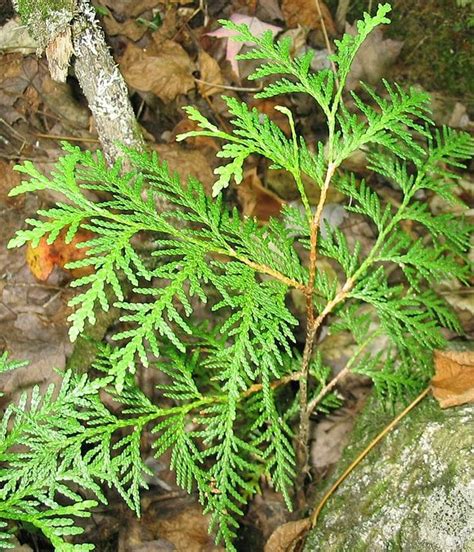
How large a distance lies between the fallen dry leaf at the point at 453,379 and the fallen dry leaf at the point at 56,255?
71.8 inches

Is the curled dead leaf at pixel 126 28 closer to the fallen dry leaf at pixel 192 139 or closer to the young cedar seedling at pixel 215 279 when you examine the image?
the fallen dry leaf at pixel 192 139

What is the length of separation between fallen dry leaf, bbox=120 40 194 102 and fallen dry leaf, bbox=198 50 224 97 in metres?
0.08

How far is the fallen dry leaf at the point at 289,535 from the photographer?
8.32ft

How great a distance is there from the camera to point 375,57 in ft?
11.7

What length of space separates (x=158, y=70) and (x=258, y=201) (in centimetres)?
103

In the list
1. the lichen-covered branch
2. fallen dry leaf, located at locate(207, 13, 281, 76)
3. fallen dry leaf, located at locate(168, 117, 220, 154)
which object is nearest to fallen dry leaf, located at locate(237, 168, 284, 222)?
fallen dry leaf, located at locate(168, 117, 220, 154)

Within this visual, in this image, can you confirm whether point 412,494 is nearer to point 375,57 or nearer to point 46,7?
point 46,7

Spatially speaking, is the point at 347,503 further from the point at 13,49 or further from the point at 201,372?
the point at 13,49

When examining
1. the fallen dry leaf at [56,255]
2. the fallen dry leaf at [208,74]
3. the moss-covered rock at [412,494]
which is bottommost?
the moss-covered rock at [412,494]

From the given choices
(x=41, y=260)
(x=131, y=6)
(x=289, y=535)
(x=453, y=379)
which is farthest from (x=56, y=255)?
(x=453, y=379)

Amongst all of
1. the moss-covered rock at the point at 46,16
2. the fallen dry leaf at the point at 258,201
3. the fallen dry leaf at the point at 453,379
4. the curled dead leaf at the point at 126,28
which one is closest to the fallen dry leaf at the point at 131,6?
the curled dead leaf at the point at 126,28

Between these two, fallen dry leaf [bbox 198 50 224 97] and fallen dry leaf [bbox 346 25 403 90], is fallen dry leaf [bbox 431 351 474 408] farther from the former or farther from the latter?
fallen dry leaf [bbox 198 50 224 97]

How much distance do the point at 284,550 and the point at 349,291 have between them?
4.16ft

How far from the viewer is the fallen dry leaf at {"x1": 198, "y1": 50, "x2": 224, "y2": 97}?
371 cm
